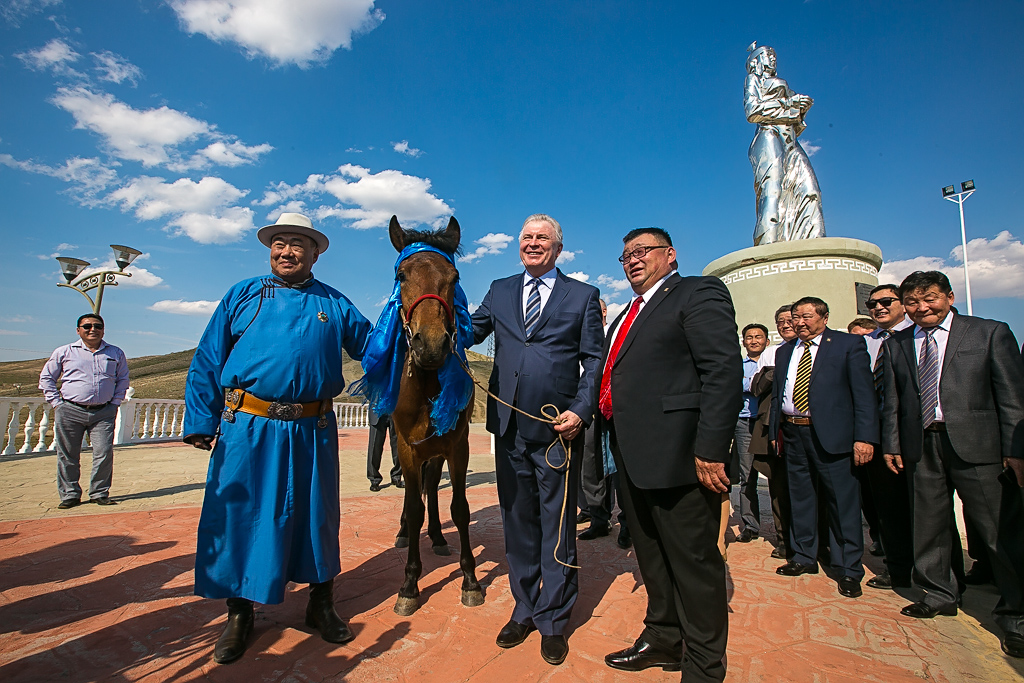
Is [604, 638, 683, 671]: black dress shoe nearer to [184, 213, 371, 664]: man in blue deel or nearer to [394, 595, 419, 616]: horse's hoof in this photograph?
[394, 595, 419, 616]: horse's hoof

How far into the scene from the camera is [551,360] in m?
2.75

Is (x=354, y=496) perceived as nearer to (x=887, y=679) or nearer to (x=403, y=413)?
(x=403, y=413)

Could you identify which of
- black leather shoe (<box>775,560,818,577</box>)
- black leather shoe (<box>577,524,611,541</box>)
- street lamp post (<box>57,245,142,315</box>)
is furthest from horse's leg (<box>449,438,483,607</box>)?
street lamp post (<box>57,245,142,315</box>)

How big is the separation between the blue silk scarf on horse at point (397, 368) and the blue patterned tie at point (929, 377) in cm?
319

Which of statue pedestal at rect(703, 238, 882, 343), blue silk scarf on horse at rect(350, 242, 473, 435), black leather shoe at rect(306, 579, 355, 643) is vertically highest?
statue pedestal at rect(703, 238, 882, 343)

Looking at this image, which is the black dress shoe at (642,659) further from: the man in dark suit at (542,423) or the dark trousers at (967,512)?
the dark trousers at (967,512)

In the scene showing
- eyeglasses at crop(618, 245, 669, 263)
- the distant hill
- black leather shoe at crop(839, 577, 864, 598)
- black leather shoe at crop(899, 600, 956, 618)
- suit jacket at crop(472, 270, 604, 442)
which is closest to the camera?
eyeglasses at crop(618, 245, 669, 263)

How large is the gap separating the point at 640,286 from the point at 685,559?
4.57ft

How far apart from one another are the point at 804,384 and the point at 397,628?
366 centimetres

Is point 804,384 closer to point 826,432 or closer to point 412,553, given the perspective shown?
point 826,432

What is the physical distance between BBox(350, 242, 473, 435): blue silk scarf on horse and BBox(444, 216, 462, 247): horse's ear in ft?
0.85

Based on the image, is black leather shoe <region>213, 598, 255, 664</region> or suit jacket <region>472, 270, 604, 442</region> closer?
black leather shoe <region>213, 598, 255, 664</region>

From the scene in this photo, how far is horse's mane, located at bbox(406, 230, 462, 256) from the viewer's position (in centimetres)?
312

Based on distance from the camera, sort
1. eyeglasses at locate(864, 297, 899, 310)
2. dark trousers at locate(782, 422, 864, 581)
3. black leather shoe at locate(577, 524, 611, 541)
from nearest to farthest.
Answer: dark trousers at locate(782, 422, 864, 581) → eyeglasses at locate(864, 297, 899, 310) → black leather shoe at locate(577, 524, 611, 541)
